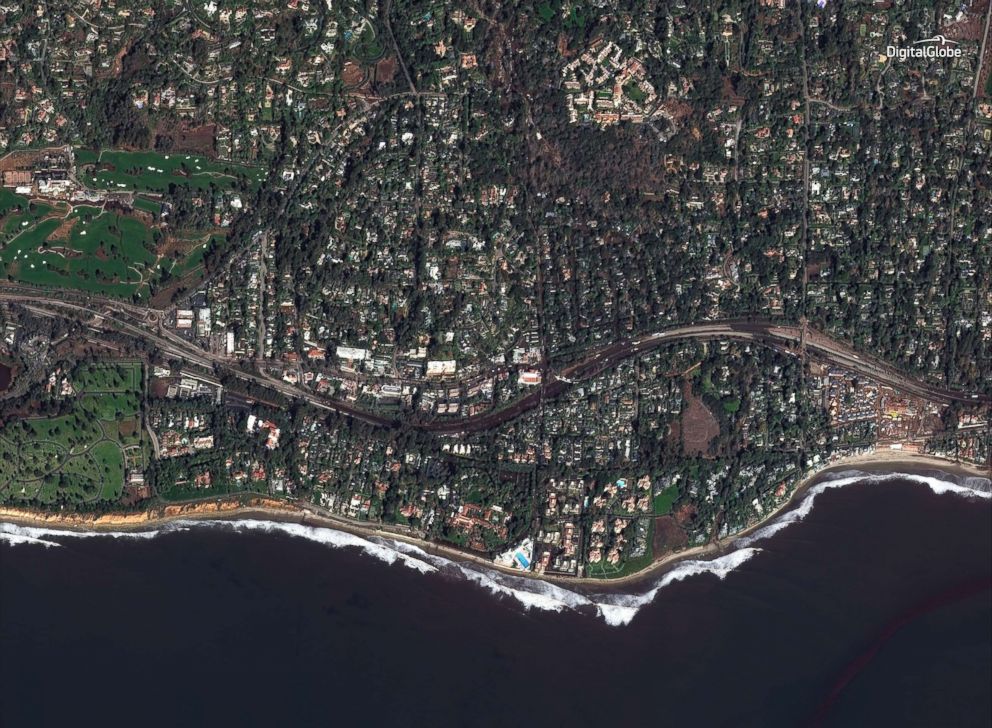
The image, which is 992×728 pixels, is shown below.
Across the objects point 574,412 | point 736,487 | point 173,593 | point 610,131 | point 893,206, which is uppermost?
point 610,131

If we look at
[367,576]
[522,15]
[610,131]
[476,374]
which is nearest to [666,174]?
[610,131]

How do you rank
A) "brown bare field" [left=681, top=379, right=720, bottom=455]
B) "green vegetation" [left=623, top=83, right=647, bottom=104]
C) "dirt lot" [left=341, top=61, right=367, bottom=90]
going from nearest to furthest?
"brown bare field" [left=681, top=379, right=720, bottom=455] → "dirt lot" [left=341, top=61, right=367, bottom=90] → "green vegetation" [left=623, top=83, right=647, bottom=104]

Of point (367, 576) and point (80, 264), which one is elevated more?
point (80, 264)

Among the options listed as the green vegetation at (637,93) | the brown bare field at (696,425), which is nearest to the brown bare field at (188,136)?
the green vegetation at (637,93)

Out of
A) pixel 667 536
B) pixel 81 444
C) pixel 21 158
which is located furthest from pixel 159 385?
pixel 667 536

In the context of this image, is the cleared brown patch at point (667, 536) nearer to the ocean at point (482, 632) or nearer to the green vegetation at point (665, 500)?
the green vegetation at point (665, 500)

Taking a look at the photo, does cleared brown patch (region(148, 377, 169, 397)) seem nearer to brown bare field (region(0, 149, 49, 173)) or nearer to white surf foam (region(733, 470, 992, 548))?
brown bare field (region(0, 149, 49, 173))

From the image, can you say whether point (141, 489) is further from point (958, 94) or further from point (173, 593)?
point (958, 94)

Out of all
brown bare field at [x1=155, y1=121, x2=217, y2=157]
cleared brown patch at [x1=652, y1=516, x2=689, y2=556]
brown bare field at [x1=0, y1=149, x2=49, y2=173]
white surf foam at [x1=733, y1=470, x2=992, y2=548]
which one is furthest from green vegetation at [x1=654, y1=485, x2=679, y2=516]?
brown bare field at [x1=0, y1=149, x2=49, y2=173]
